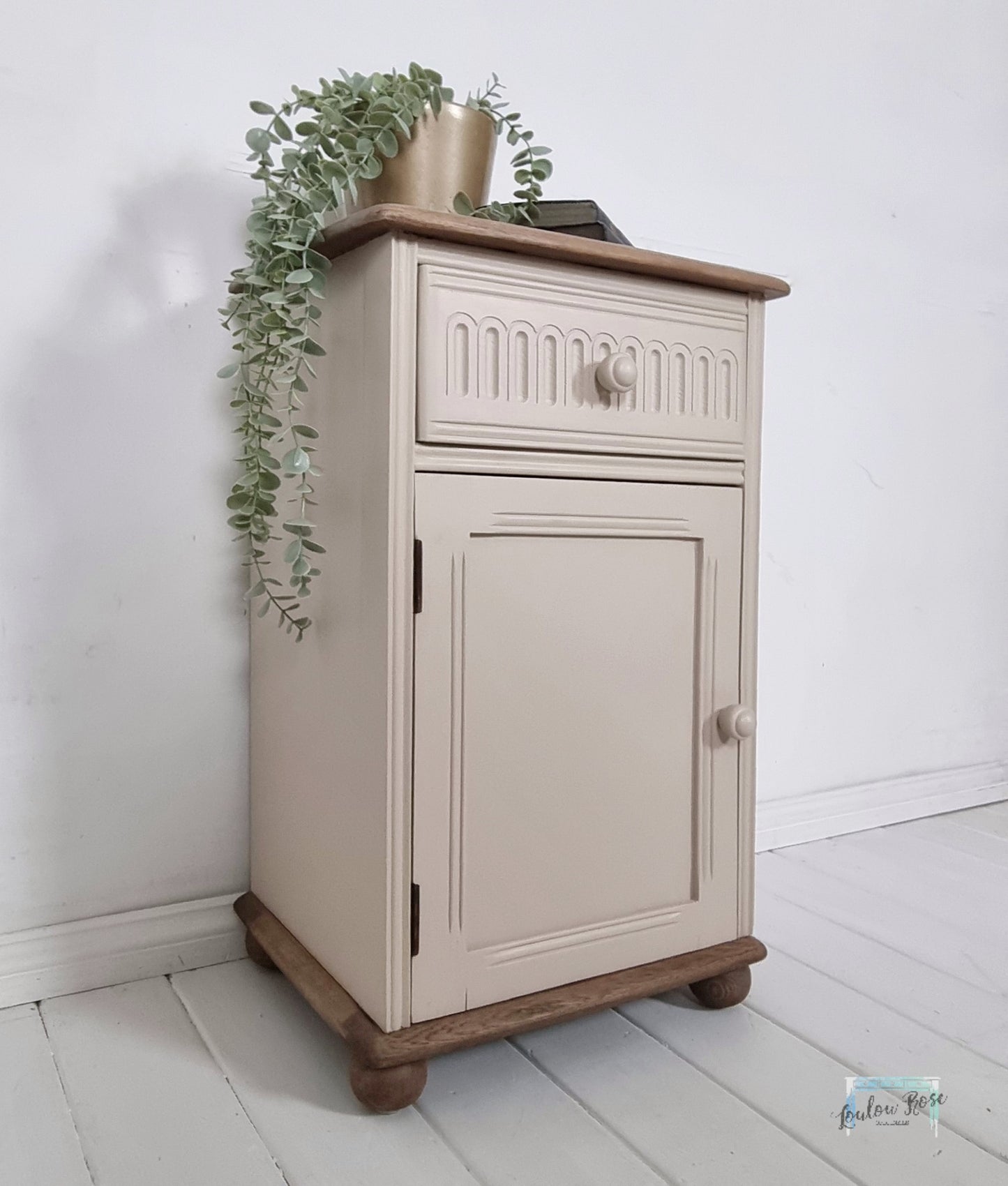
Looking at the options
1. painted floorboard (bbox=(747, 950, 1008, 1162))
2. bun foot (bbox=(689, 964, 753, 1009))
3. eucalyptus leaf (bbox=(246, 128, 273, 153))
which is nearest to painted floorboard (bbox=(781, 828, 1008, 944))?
painted floorboard (bbox=(747, 950, 1008, 1162))

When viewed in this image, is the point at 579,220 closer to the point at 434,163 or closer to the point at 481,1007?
the point at 434,163

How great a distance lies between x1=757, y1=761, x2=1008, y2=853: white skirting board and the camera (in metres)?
1.64

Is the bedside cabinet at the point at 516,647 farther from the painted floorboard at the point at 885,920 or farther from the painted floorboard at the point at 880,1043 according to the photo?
the painted floorboard at the point at 885,920

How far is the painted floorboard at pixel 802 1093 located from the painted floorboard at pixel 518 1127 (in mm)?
146

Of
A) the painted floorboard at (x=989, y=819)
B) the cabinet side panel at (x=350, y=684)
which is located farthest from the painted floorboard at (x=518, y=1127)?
the painted floorboard at (x=989, y=819)

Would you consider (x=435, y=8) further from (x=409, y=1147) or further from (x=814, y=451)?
(x=409, y=1147)

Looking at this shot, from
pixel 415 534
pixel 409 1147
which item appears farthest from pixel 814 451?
pixel 409 1147

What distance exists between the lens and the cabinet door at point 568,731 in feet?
2.89

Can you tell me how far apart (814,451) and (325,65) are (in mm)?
965

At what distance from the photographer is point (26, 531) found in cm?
106

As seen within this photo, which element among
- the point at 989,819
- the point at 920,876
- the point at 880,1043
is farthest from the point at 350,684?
the point at 989,819

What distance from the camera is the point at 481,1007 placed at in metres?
0.91

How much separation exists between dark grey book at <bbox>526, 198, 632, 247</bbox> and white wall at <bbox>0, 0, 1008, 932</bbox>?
0.39m

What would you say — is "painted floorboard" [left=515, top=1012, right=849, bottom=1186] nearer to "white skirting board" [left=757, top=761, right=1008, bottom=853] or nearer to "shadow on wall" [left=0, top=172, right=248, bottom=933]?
"shadow on wall" [left=0, top=172, right=248, bottom=933]
